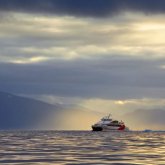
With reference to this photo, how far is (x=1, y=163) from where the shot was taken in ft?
186

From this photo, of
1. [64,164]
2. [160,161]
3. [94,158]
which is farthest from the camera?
[94,158]

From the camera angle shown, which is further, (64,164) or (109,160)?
(109,160)

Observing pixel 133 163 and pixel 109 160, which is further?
pixel 109 160

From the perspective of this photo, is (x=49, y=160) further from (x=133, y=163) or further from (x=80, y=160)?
(x=133, y=163)

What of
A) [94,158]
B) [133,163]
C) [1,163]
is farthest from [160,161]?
[1,163]

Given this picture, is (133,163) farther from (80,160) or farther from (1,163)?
(1,163)

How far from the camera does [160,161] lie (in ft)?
198

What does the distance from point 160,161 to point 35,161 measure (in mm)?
13909

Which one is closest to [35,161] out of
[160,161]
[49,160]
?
[49,160]

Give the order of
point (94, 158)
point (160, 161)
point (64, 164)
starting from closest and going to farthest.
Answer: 1. point (64, 164)
2. point (160, 161)
3. point (94, 158)

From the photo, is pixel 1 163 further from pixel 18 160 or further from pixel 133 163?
pixel 133 163

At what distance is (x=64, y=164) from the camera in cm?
5600

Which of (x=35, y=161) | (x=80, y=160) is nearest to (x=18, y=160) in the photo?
(x=35, y=161)

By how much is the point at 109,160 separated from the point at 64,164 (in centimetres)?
752
